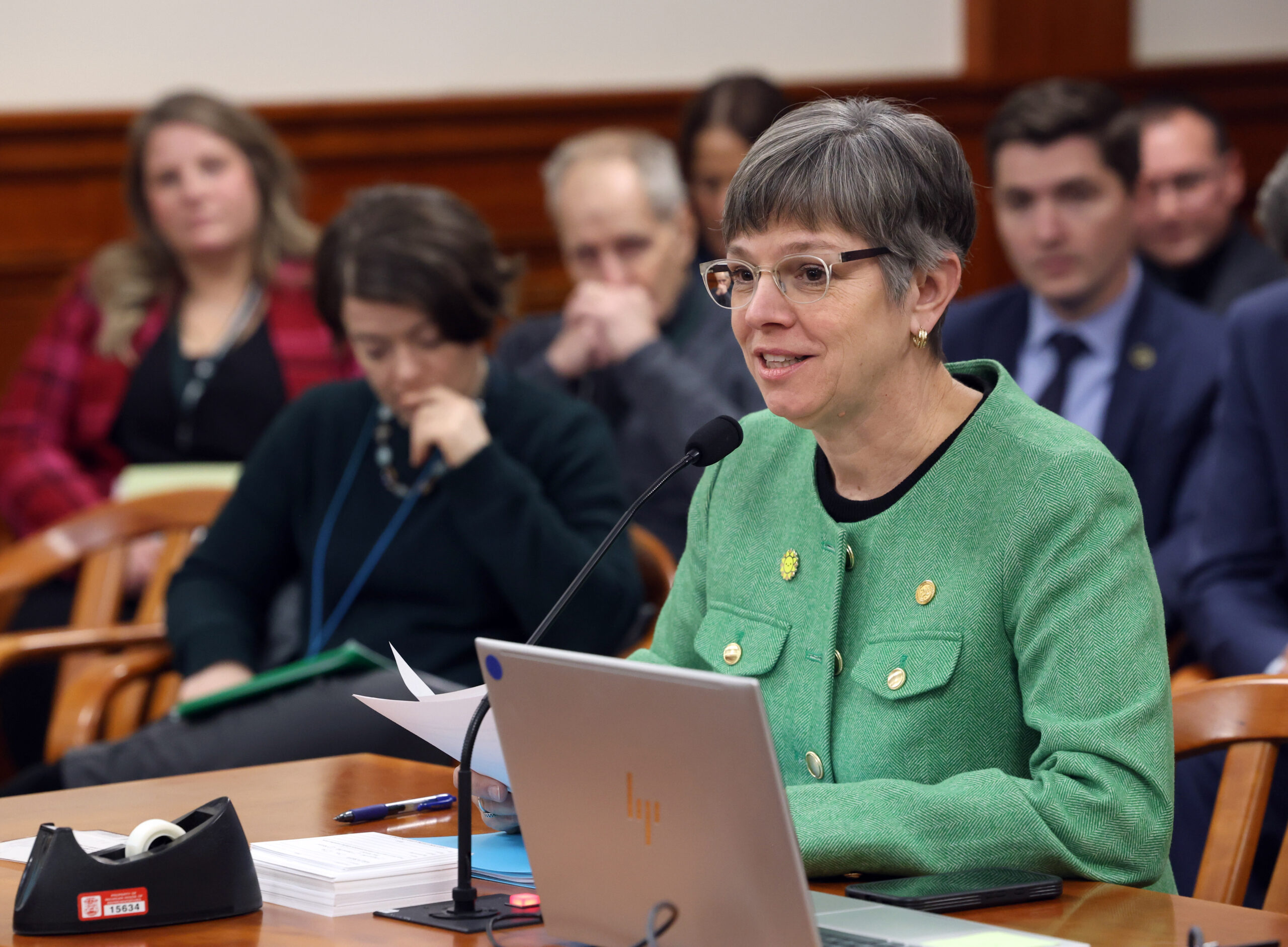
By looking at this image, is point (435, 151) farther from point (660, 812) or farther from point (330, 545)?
point (660, 812)

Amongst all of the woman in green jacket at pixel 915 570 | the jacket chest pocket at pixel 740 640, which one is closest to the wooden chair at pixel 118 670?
the jacket chest pocket at pixel 740 640

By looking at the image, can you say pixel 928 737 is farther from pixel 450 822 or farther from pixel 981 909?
pixel 450 822

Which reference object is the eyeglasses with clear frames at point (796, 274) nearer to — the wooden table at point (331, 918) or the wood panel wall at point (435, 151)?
the wooden table at point (331, 918)

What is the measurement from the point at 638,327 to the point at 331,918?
6.73 feet

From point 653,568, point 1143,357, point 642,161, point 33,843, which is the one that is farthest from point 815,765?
point 642,161

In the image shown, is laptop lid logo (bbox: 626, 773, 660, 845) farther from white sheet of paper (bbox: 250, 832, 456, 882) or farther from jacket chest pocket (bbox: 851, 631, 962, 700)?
jacket chest pocket (bbox: 851, 631, 962, 700)

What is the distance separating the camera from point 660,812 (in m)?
1.03

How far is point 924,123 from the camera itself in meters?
1.47

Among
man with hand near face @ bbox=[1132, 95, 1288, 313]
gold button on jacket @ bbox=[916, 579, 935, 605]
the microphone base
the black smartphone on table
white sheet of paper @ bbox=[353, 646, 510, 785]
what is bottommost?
the microphone base

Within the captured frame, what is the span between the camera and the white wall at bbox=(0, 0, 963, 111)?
4176 millimetres

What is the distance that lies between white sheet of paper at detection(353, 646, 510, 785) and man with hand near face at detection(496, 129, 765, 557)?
→ 1.64 metres

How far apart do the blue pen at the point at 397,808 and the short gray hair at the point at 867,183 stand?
1.93 feet

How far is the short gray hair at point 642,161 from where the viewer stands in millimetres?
3430

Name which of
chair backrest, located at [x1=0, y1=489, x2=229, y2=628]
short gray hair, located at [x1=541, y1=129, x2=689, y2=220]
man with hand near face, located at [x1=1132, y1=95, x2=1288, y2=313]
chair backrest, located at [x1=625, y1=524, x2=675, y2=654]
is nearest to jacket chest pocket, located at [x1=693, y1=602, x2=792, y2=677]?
chair backrest, located at [x1=625, y1=524, x2=675, y2=654]
